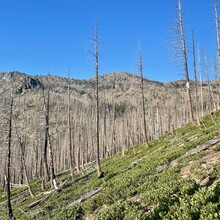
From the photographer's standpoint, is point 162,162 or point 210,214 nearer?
point 210,214

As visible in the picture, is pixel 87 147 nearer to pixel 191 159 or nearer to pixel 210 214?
pixel 191 159

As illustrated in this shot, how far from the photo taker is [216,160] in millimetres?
11961

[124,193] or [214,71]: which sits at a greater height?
[214,71]

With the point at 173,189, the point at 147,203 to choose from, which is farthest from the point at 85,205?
the point at 173,189

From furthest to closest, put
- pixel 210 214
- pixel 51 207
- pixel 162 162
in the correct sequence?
pixel 51 207
pixel 162 162
pixel 210 214

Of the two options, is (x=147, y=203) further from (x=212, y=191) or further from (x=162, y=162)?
(x=162, y=162)

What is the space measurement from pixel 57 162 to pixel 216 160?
270ft

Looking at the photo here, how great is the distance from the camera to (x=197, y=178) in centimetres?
1075

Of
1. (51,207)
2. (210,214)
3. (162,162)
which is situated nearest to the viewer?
(210,214)

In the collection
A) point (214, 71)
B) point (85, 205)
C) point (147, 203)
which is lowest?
point (85, 205)

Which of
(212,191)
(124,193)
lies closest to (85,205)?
(124,193)

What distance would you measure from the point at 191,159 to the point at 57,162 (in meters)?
80.6

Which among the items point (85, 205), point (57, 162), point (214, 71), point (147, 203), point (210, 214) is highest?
point (214, 71)

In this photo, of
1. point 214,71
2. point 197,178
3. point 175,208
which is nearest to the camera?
point 175,208
